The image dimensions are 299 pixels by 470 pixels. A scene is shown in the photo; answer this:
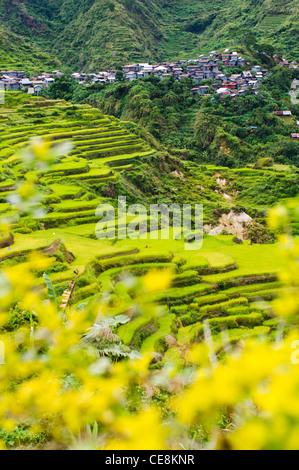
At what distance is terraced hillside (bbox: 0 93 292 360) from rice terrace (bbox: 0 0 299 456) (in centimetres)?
6

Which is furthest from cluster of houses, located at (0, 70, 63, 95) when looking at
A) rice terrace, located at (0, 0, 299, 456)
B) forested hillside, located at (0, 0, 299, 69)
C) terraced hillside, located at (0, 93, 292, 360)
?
terraced hillside, located at (0, 93, 292, 360)

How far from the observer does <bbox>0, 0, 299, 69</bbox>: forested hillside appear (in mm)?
53406

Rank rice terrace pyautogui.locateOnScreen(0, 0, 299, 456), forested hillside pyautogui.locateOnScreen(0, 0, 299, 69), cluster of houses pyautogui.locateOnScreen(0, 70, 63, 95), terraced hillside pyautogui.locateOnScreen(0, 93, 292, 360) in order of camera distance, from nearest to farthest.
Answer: rice terrace pyautogui.locateOnScreen(0, 0, 299, 456) < terraced hillside pyautogui.locateOnScreen(0, 93, 292, 360) < cluster of houses pyautogui.locateOnScreen(0, 70, 63, 95) < forested hillside pyautogui.locateOnScreen(0, 0, 299, 69)

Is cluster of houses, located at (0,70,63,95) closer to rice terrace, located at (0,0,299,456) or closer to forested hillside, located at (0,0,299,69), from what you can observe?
rice terrace, located at (0,0,299,456)

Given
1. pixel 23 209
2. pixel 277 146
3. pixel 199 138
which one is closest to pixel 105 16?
pixel 199 138

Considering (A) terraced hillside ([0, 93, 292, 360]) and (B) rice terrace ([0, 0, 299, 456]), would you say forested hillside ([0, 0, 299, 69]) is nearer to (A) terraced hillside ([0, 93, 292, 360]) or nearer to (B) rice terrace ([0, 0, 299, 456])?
(B) rice terrace ([0, 0, 299, 456])

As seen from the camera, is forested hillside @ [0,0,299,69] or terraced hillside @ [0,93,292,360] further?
forested hillside @ [0,0,299,69]

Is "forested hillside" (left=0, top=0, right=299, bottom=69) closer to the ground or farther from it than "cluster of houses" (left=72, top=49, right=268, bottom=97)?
farther from it

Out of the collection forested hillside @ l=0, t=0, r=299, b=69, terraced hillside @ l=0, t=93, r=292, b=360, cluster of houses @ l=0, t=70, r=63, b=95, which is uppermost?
forested hillside @ l=0, t=0, r=299, b=69

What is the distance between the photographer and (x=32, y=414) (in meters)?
1.30

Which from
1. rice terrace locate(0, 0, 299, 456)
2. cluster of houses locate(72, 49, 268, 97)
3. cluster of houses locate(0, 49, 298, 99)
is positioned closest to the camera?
rice terrace locate(0, 0, 299, 456)

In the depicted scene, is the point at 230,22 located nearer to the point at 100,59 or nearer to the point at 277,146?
the point at 100,59

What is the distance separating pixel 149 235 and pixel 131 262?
3.30m

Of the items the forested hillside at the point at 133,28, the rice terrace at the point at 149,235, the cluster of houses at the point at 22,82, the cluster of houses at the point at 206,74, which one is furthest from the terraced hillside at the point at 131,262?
the forested hillside at the point at 133,28
